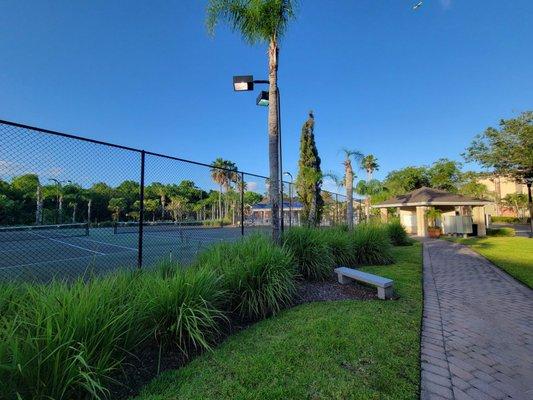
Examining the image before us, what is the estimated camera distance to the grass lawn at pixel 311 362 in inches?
89.3

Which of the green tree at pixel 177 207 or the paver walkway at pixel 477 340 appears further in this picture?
the green tree at pixel 177 207

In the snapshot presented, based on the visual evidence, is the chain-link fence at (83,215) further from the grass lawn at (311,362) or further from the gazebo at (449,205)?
the gazebo at (449,205)

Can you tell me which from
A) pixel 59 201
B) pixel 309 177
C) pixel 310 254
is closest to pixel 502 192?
pixel 309 177

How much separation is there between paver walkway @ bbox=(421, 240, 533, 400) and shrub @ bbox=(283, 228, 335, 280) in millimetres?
1888

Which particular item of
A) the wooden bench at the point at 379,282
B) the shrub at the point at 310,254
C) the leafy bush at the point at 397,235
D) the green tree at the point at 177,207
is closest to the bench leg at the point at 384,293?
the wooden bench at the point at 379,282

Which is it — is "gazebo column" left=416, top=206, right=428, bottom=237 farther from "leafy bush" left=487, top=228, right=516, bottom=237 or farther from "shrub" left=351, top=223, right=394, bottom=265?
"shrub" left=351, top=223, right=394, bottom=265

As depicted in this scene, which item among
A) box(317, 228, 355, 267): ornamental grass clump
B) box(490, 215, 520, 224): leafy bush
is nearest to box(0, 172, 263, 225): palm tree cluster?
box(317, 228, 355, 267): ornamental grass clump

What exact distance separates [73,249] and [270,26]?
24.0ft

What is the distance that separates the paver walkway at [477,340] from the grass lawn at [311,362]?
8.2 inches

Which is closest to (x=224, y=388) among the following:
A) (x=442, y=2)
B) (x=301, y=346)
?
(x=301, y=346)

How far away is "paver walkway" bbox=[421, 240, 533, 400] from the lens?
2529mm

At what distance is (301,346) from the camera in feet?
9.73

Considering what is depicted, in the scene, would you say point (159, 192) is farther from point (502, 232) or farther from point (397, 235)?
point (502, 232)

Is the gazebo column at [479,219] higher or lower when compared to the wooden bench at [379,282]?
higher
